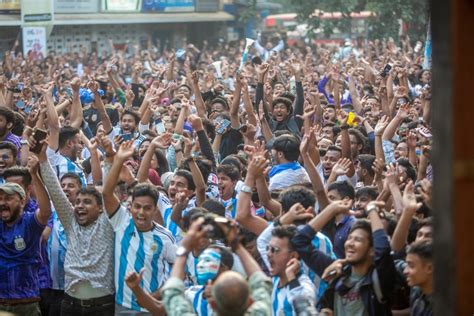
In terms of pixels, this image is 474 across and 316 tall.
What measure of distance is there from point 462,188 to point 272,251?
261 centimetres

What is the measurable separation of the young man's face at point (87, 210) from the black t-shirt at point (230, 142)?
182 inches

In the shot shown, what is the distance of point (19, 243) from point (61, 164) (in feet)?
7.43

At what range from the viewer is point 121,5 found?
109ft

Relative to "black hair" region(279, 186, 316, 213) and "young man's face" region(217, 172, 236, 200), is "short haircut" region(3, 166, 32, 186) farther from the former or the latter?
"black hair" region(279, 186, 316, 213)

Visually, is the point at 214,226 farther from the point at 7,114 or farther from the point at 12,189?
the point at 7,114

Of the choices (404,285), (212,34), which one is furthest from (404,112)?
(212,34)

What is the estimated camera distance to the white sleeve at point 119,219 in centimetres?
700

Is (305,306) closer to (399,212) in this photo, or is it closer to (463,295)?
(399,212)

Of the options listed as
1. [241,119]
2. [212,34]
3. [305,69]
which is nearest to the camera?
[241,119]

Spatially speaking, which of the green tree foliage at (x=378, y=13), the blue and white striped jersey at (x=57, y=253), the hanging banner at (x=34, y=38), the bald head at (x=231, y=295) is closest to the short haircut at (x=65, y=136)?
the blue and white striped jersey at (x=57, y=253)

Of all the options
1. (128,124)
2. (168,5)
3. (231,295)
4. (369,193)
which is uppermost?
(231,295)

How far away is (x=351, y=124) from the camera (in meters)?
11.9

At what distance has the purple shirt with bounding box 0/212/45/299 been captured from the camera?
7.21m

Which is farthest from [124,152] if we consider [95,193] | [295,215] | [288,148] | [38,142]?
[288,148]
